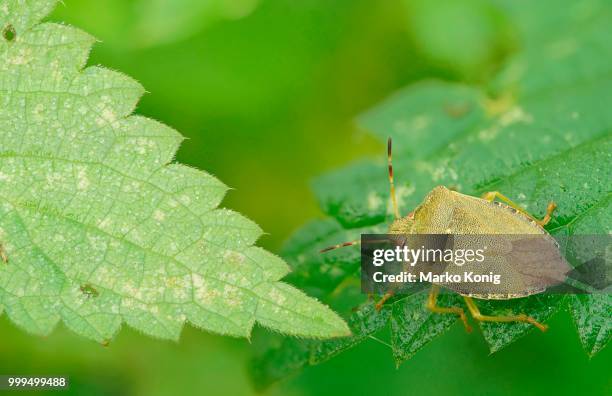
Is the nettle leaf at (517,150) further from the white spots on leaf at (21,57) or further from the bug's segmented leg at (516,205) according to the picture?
the white spots on leaf at (21,57)

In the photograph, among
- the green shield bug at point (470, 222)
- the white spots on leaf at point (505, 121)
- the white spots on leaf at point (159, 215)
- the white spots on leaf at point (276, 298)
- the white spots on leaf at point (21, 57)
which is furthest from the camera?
the white spots on leaf at point (505, 121)

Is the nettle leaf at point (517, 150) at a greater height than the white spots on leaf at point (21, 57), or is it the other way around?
the white spots on leaf at point (21, 57)

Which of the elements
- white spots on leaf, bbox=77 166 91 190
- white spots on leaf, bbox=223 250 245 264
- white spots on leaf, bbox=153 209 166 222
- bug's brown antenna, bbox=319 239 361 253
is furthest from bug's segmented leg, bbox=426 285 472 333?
white spots on leaf, bbox=77 166 91 190

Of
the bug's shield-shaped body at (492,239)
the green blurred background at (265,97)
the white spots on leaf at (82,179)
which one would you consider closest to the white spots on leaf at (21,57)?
the white spots on leaf at (82,179)

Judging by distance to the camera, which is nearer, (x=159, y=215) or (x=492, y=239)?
(x=159, y=215)

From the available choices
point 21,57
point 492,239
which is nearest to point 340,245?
point 492,239

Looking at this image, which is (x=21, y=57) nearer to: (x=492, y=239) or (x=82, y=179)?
(x=82, y=179)
